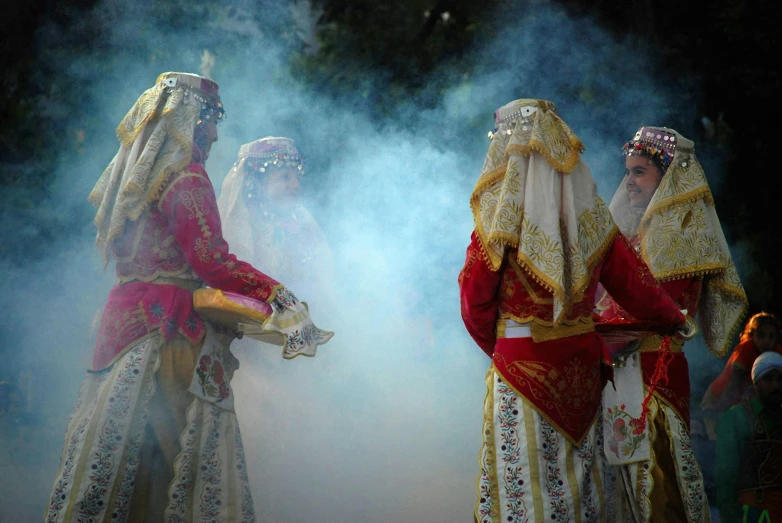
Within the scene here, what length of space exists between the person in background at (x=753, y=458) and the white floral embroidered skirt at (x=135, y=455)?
247 centimetres

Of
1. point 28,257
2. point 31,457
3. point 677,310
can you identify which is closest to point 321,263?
point 28,257

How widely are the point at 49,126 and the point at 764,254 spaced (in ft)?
18.3

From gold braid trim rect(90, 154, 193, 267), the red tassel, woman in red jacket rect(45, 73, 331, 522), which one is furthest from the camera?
the red tassel

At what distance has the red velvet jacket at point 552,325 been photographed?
3.06 metres

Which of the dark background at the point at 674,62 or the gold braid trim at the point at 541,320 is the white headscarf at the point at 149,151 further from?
the dark background at the point at 674,62

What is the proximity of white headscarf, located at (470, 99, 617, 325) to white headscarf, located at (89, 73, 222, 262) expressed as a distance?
130 centimetres

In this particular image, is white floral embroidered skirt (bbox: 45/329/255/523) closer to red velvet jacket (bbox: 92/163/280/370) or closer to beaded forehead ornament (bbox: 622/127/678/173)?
red velvet jacket (bbox: 92/163/280/370)

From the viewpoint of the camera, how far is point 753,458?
165 inches

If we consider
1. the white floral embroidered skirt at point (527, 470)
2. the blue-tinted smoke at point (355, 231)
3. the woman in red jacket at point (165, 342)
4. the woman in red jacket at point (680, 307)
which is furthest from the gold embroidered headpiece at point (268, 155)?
the white floral embroidered skirt at point (527, 470)

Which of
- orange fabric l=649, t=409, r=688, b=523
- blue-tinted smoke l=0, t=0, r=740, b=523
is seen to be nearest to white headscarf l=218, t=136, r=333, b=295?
blue-tinted smoke l=0, t=0, r=740, b=523

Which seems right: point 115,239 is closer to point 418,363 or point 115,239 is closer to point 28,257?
point 28,257

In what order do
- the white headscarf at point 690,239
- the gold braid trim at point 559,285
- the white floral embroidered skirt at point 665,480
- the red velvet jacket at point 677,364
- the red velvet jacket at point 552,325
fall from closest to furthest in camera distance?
the gold braid trim at point 559,285 < the red velvet jacket at point 552,325 < the white floral embroidered skirt at point 665,480 < the red velvet jacket at point 677,364 < the white headscarf at point 690,239

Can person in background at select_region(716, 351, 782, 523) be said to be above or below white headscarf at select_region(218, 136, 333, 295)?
below

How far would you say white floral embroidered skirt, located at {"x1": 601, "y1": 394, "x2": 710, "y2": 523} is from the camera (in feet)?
11.9
